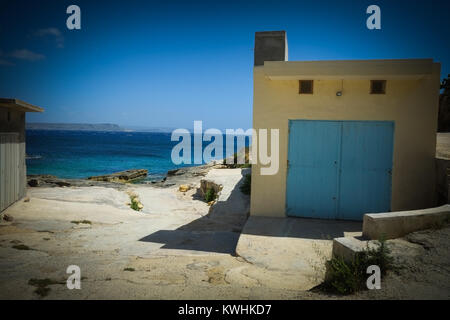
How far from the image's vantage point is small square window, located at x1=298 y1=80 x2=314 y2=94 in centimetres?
796

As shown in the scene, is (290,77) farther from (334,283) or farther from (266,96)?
(334,283)

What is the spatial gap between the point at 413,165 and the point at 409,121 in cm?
110

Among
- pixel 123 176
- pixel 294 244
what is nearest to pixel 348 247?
pixel 294 244

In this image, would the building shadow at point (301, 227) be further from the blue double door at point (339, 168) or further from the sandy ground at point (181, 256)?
the blue double door at point (339, 168)

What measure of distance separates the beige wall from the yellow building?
0.02m

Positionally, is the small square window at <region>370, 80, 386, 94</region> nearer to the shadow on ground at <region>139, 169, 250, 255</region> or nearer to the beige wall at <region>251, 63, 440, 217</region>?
the beige wall at <region>251, 63, 440, 217</region>

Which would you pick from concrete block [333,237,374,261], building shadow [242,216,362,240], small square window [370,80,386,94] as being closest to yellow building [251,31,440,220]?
small square window [370,80,386,94]

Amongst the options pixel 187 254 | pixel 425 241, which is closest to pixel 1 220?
pixel 187 254

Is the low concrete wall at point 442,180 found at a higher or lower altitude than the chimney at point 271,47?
lower

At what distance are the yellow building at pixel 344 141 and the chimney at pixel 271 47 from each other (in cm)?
171

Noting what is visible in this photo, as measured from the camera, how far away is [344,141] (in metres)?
7.98

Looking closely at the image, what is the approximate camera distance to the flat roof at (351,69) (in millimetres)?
7020

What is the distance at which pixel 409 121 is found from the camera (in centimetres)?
773

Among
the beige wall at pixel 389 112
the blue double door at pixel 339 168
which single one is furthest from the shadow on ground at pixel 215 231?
the blue double door at pixel 339 168
